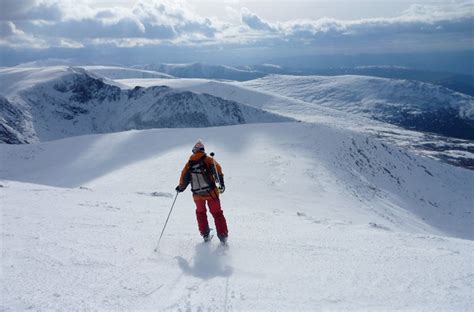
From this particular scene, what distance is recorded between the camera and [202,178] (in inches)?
425

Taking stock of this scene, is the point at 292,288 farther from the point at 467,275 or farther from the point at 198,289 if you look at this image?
the point at 467,275

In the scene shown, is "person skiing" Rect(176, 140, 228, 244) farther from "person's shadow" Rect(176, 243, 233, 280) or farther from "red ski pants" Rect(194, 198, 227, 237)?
"person's shadow" Rect(176, 243, 233, 280)

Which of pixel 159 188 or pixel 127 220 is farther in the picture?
pixel 159 188

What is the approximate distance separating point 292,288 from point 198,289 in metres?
1.85

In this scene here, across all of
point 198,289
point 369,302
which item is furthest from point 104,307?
point 369,302

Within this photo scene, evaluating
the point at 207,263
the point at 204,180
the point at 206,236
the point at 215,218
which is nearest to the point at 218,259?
the point at 207,263

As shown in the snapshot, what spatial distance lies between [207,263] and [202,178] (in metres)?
2.64

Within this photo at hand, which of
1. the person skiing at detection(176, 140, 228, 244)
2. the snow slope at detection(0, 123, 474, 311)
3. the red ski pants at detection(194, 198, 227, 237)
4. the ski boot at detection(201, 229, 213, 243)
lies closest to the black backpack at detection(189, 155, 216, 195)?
the person skiing at detection(176, 140, 228, 244)

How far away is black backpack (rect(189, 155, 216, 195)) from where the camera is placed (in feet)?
35.3

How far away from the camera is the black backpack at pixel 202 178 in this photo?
10766mm

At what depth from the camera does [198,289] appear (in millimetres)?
7391

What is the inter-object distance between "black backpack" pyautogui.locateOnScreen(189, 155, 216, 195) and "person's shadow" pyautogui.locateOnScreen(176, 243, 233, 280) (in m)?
1.59

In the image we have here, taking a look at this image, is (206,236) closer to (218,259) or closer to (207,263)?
(218,259)

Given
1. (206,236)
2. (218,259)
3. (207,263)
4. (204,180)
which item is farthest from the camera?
(204,180)
